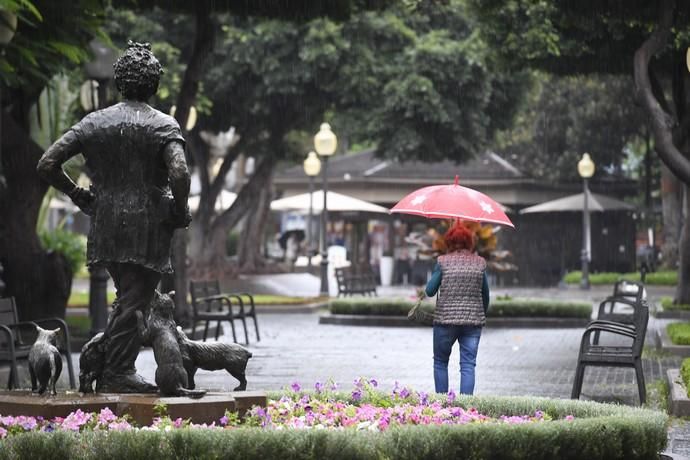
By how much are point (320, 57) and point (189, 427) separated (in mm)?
26999

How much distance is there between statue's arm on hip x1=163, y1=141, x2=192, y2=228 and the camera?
26.8ft

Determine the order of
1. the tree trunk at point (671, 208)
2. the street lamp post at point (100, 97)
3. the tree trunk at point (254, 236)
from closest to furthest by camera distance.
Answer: the street lamp post at point (100, 97) → the tree trunk at point (671, 208) → the tree trunk at point (254, 236)

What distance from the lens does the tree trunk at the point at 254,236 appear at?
44.7 meters

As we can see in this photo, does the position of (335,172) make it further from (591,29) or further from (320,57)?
(591,29)

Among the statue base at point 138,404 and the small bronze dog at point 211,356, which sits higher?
the small bronze dog at point 211,356

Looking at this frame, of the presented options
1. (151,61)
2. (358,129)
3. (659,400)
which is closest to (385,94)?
(358,129)

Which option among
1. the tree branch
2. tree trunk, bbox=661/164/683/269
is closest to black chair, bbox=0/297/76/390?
the tree branch

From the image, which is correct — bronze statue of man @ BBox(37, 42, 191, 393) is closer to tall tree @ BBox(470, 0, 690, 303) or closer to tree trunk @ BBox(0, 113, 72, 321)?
tall tree @ BBox(470, 0, 690, 303)

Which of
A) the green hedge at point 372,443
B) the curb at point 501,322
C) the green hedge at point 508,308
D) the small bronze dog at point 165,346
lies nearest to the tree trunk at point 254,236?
the green hedge at point 508,308

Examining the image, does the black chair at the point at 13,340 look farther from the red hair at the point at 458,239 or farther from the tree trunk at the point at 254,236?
the tree trunk at the point at 254,236

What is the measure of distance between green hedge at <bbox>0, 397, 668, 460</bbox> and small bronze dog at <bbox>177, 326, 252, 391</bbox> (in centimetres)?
138

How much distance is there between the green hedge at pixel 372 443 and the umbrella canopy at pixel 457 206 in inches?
166

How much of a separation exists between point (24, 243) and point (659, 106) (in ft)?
27.1

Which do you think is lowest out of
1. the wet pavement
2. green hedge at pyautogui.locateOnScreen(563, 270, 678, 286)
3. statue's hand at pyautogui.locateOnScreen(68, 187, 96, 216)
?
the wet pavement
